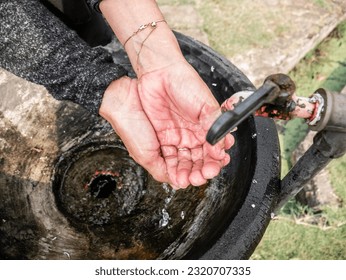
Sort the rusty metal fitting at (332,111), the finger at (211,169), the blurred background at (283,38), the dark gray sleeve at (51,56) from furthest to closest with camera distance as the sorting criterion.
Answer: the blurred background at (283,38)
the dark gray sleeve at (51,56)
the finger at (211,169)
the rusty metal fitting at (332,111)

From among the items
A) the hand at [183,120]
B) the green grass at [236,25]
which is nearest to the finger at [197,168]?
the hand at [183,120]

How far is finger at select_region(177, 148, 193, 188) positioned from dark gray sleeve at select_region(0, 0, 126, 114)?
39 cm

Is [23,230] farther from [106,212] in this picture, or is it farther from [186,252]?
[186,252]

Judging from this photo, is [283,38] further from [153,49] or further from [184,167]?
[184,167]

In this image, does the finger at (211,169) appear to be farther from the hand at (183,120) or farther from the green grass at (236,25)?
the green grass at (236,25)

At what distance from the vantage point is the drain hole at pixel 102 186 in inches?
71.8

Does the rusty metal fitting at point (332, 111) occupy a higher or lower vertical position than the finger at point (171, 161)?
higher

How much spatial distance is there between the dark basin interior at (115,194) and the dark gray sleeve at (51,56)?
292 mm

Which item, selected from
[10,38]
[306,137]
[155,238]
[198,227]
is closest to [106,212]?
[155,238]

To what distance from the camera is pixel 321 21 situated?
9.77 feet

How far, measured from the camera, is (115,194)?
1.81 m

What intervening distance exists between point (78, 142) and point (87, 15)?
0.64m

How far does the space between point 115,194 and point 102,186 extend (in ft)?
0.25

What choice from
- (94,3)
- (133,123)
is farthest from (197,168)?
(94,3)
